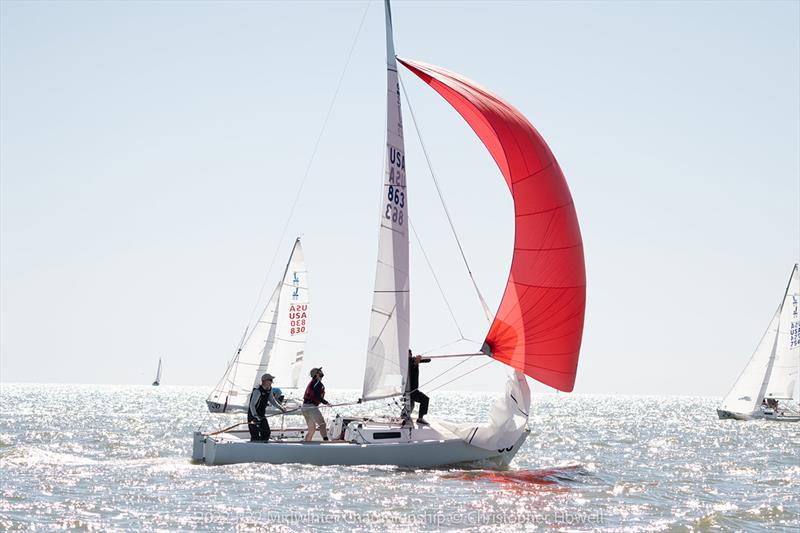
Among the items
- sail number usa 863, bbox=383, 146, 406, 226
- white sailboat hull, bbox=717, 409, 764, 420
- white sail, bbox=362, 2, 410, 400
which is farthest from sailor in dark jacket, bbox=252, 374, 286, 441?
white sailboat hull, bbox=717, 409, 764, 420

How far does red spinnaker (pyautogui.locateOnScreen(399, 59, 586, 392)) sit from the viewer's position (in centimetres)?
1791

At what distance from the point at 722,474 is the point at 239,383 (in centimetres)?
1900

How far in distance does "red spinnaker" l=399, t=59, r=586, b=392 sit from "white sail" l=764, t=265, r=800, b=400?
31.9 meters

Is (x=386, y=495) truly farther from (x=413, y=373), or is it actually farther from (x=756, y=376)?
(x=756, y=376)

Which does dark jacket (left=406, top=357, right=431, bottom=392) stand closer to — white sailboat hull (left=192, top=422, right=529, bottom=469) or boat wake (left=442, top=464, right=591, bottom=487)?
white sailboat hull (left=192, top=422, right=529, bottom=469)

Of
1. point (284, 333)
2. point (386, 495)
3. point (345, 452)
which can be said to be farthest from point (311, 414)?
point (284, 333)

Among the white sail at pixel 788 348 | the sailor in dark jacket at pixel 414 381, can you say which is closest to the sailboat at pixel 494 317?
the sailor in dark jacket at pixel 414 381

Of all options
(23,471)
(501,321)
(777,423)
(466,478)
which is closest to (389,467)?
(466,478)

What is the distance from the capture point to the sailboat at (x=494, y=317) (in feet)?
58.6

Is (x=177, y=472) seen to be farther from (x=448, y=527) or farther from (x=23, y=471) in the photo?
(x=448, y=527)

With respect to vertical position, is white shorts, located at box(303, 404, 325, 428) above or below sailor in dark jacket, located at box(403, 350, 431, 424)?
below

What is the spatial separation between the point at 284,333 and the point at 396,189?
1737 cm

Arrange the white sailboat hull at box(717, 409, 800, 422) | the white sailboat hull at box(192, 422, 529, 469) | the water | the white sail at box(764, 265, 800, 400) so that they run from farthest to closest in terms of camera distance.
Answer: the white sailboat hull at box(717, 409, 800, 422)
the white sail at box(764, 265, 800, 400)
the white sailboat hull at box(192, 422, 529, 469)
the water

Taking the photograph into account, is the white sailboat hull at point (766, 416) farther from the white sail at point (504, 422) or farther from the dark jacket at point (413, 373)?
the dark jacket at point (413, 373)
